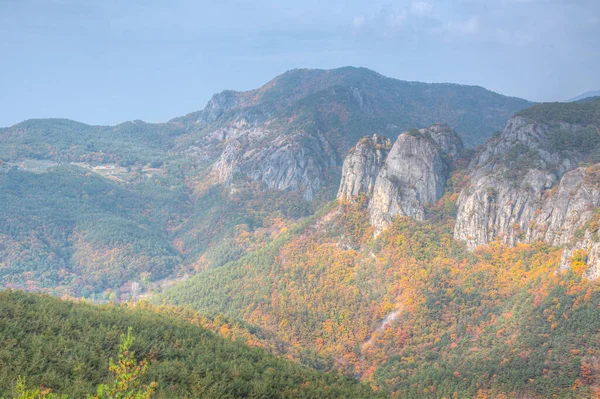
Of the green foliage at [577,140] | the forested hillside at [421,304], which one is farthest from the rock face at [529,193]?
the forested hillside at [421,304]

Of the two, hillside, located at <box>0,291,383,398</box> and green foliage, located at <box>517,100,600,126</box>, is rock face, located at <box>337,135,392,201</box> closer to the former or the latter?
green foliage, located at <box>517,100,600,126</box>

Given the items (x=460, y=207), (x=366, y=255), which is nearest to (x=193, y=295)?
(x=366, y=255)

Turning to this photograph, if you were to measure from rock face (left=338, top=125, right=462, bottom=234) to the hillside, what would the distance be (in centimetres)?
5875

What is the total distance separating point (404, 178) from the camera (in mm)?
111688

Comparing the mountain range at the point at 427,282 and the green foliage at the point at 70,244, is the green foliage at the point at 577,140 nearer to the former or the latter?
the mountain range at the point at 427,282

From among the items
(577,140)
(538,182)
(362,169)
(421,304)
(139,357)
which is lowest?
(421,304)

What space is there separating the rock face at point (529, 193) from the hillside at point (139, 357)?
1985 inches

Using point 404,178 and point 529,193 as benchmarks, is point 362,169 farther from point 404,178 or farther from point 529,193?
point 529,193

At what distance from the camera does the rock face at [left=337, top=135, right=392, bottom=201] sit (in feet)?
404

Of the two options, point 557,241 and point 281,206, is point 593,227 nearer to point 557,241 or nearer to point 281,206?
point 557,241

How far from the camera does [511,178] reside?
3718 inches

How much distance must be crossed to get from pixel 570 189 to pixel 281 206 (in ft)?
391

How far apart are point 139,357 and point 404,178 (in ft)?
268

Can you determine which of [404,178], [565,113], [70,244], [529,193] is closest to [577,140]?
[565,113]
